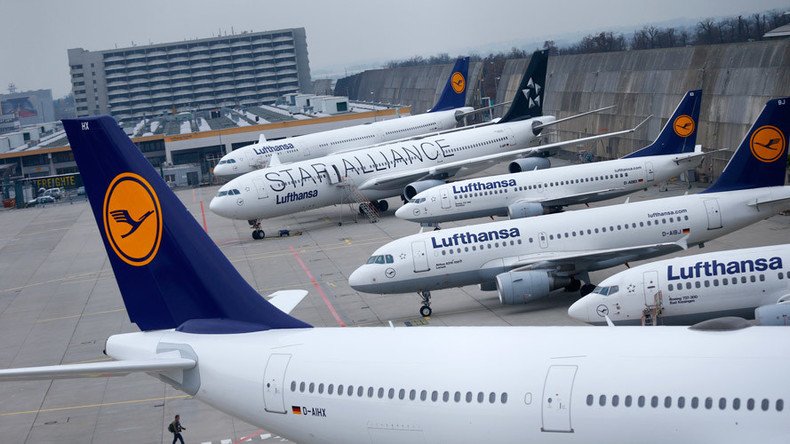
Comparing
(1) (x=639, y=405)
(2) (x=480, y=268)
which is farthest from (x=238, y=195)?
(1) (x=639, y=405)

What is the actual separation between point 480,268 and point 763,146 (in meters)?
12.2

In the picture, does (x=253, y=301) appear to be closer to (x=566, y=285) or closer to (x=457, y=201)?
(x=566, y=285)

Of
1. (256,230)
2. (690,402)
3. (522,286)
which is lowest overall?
(256,230)

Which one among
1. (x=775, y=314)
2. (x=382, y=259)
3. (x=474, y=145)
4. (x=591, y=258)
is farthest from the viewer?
(x=474, y=145)

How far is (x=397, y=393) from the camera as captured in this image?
18750 millimetres

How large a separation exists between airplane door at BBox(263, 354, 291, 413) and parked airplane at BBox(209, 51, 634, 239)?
42.0m

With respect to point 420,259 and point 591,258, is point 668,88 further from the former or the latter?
point 420,259

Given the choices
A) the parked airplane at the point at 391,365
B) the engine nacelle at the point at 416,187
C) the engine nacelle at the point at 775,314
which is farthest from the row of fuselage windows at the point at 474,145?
the parked airplane at the point at 391,365

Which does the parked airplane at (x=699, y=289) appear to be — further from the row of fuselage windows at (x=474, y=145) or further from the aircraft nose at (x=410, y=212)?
the row of fuselage windows at (x=474, y=145)

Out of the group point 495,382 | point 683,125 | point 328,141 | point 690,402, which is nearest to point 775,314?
point 495,382

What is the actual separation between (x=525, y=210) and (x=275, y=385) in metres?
35.0

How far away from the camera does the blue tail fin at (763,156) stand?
130 feet

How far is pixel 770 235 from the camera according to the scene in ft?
159

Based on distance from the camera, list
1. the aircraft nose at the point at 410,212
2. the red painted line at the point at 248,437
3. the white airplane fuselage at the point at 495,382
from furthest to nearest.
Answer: the aircraft nose at the point at 410,212 → the red painted line at the point at 248,437 → the white airplane fuselage at the point at 495,382
